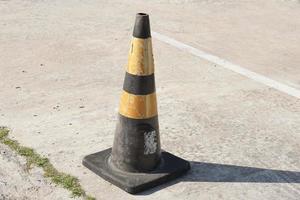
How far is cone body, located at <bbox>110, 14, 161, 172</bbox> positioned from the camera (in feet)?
12.8

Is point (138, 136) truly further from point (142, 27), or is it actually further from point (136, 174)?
point (142, 27)

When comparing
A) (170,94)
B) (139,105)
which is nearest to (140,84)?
(139,105)

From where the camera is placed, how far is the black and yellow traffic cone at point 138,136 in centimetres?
391

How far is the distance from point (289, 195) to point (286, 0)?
7.26 metres

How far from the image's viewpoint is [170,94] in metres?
5.75

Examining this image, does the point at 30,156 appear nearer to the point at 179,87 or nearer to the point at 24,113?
the point at 24,113

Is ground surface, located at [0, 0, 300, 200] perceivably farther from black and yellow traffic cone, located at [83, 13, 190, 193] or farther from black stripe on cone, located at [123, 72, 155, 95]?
black stripe on cone, located at [123, 72, 155, 95]

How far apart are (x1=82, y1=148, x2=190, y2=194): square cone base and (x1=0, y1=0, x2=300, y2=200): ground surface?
0.20 ft

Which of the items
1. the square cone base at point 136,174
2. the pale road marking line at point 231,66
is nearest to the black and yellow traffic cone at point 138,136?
the square cone base at point 136,174

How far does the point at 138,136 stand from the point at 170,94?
1.76 meters

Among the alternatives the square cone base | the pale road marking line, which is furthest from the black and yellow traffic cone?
the pale road marking line

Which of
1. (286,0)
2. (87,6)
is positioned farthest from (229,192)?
(286,0)

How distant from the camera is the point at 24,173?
408 cm

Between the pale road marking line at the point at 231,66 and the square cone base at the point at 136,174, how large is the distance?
2.17 metres
